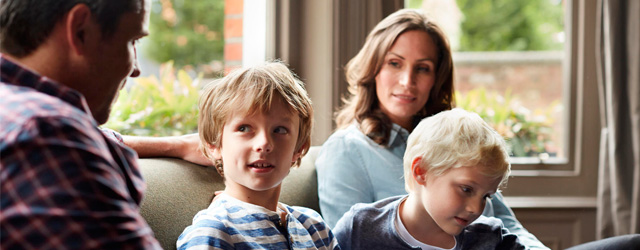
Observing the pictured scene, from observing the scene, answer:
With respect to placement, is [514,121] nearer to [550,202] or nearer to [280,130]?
[550,202]

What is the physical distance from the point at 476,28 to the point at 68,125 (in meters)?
3.49

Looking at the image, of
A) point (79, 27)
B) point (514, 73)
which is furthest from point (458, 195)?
point (514, 73)

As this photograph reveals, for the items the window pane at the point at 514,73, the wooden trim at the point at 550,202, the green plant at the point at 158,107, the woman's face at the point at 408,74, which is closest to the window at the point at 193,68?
the green plant at the point at 158,107

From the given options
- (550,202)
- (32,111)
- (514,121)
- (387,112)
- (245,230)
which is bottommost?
(550,202)

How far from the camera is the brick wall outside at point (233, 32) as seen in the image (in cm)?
265

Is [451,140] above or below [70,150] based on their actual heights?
below

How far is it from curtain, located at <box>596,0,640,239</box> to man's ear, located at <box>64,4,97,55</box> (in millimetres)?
2367

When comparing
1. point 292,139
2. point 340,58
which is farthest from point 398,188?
point 340,58

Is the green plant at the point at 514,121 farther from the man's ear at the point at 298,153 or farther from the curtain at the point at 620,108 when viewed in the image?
the man's ear at the point at 298,153

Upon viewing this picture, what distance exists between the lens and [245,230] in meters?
1.20

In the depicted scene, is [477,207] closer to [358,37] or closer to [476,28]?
[358,37]

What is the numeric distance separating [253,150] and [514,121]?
2.12 metres

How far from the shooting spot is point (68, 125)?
64cm

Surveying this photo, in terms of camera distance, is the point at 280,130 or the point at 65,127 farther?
the point at 280,130
